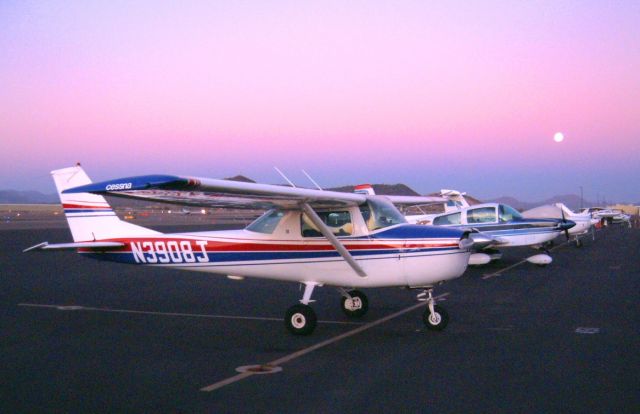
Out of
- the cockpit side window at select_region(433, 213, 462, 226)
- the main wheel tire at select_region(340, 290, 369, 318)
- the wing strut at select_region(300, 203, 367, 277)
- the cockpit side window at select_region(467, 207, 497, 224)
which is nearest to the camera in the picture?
the wing strut at select_region(300, 203, 367, 277)

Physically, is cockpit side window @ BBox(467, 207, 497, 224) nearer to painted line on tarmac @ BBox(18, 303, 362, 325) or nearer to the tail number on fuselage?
painted line on tarmac @ BBox(18, 303, 362, 325)

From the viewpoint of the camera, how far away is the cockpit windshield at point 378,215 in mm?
9148

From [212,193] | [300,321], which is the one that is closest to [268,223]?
[300,321]

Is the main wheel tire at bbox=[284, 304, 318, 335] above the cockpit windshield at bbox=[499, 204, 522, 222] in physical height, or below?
above

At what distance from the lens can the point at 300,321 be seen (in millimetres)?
8750

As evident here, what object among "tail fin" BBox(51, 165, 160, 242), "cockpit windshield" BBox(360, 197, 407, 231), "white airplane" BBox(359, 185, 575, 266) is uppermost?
"tail fin" BBox(51, 165, 160, 242)

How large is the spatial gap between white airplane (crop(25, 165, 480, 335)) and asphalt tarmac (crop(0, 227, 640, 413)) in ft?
2.57

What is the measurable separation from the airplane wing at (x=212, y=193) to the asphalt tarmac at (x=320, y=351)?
1.93 meters

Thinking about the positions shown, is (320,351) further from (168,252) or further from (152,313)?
(152,313)

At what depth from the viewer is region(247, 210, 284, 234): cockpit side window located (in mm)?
9586

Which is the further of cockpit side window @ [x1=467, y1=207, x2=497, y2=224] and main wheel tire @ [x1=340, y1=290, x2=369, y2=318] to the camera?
cockpit side window @ [x1=467, y1=207, x2=497, y2=224]

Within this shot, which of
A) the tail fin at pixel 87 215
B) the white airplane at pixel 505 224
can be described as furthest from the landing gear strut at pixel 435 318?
the white airplane at pixel 505 224

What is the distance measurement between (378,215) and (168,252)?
3.52m

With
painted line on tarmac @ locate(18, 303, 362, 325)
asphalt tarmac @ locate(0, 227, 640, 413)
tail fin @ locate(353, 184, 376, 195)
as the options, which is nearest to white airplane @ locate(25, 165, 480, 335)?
asphalt tarmac @ locate(0, 227, 640, 413)
